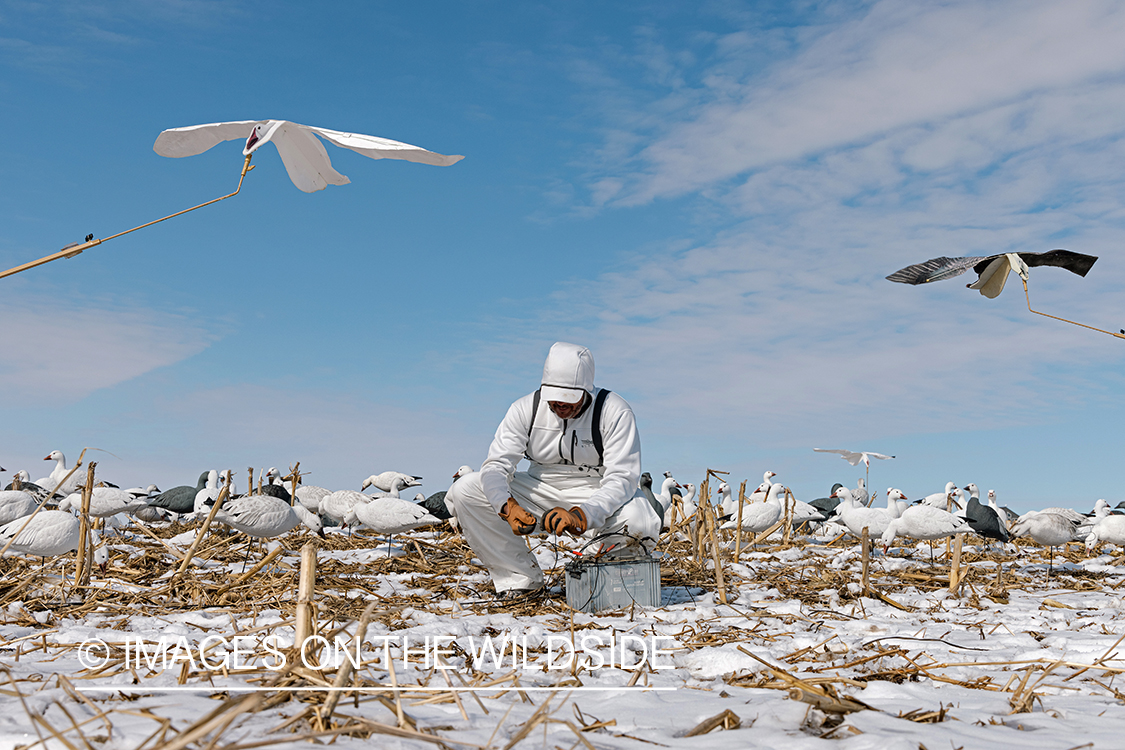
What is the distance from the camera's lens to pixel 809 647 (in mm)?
4090

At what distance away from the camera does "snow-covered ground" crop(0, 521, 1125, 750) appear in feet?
7.43

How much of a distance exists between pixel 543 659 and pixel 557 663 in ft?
0.50

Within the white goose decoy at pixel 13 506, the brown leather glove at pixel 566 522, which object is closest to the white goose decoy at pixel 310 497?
the white goose decoy at pixel 13 506

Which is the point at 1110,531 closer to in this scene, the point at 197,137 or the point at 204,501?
the point at 197,137

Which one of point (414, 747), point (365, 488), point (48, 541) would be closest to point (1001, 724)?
point (414, 747)

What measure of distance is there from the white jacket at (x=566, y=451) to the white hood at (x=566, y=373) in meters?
0.33

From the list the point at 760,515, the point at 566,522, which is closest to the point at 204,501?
the point at 760,515

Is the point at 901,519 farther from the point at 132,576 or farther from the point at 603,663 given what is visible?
the point at 132,576

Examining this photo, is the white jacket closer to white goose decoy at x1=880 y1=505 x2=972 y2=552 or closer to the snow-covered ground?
the snow-covered ground

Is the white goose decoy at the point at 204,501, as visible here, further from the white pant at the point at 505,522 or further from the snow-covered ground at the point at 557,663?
the white pant at the point at 505,522

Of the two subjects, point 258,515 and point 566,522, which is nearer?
point 566,522

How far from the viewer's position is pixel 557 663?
365cm

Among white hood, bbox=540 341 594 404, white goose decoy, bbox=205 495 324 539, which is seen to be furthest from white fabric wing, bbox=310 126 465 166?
white goose decoy, bbox=205 495 324 539

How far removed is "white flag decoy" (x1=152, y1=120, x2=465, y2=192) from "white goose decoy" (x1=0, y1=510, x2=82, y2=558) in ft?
14.3
